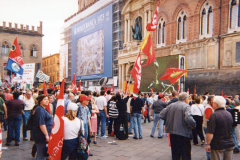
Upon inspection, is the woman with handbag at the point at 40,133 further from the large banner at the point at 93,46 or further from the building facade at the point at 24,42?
the building facade at the point at 24,42

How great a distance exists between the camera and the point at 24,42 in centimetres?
4138

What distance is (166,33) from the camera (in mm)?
22094

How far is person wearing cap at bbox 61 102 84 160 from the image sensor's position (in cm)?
388

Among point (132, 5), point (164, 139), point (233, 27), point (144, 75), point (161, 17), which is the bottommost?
point (164, 139)

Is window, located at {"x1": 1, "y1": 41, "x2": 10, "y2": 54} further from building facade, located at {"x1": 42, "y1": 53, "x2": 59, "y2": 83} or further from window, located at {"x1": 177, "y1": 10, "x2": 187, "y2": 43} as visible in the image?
window, located at {"x1": 177, "y1": 10, "x2": 187, "y2": 43}

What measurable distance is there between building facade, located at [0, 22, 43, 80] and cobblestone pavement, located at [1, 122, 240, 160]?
36806mm

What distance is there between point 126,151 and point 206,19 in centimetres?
1544

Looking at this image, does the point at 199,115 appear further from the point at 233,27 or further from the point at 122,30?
the point at 122,30

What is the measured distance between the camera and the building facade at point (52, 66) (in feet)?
202

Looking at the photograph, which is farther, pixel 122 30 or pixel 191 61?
pixel 122 30

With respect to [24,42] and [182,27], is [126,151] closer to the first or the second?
[182,27]

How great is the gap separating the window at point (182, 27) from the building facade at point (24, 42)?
98.0 ft

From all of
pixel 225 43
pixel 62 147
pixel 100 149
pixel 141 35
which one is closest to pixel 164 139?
pixel 100 149

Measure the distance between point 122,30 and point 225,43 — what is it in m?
15.5
